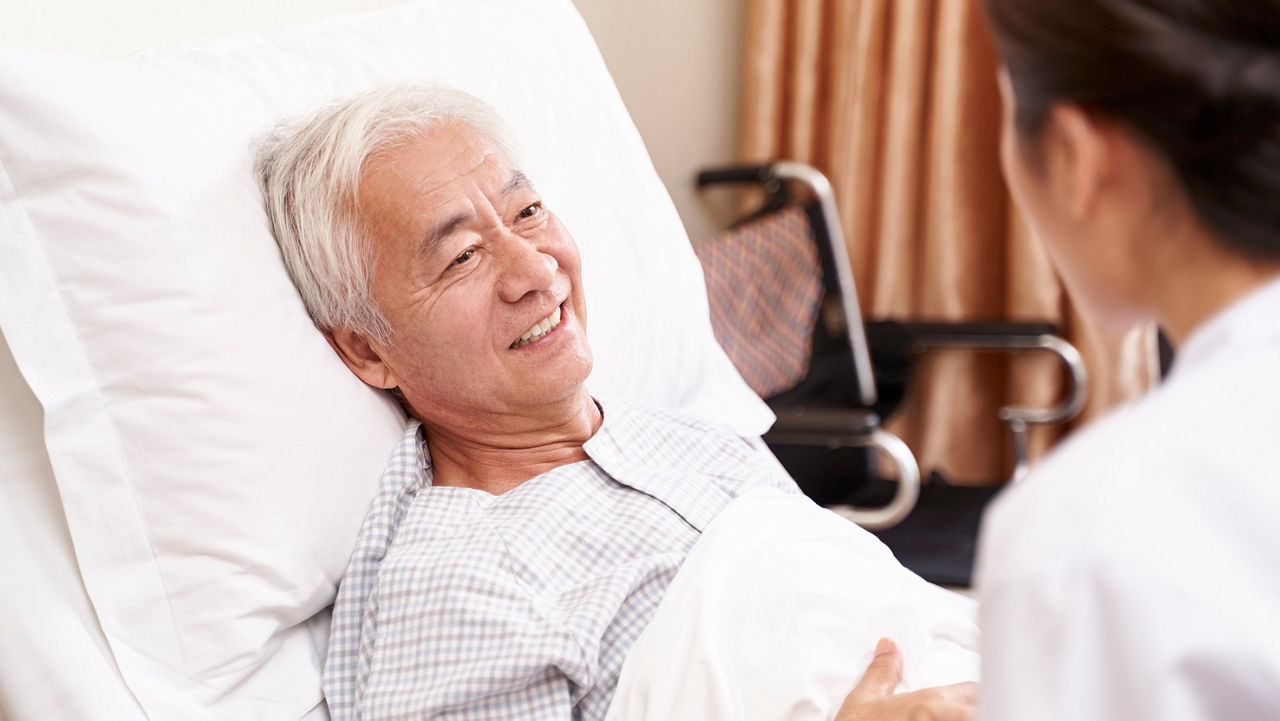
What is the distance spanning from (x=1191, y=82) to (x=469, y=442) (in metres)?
0.86

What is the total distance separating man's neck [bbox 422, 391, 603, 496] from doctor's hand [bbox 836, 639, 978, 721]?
1.38 feet

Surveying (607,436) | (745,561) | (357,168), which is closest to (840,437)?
(607,436)

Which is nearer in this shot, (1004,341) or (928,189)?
(1004,341)

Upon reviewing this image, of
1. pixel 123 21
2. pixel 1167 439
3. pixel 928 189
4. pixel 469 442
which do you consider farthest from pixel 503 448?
pixel 928 189

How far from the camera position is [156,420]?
1.04 metres

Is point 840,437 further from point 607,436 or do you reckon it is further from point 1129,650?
point 1129,650

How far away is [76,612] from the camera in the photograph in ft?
3.39

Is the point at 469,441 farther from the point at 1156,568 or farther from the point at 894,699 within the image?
the point at 1156,568

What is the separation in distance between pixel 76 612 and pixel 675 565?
55 centimetres

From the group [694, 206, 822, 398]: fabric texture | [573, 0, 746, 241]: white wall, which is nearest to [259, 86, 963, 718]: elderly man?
[694, 206, 822, 398]: fabric texture

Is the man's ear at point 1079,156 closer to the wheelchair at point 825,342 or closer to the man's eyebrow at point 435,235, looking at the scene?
the man's eyebrow at point 435,235

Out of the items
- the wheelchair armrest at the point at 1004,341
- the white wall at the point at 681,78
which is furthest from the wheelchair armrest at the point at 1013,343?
the white wall at the point at 681,78

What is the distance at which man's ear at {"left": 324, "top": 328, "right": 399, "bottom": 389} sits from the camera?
1225 mm

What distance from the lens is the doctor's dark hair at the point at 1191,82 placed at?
58cm
